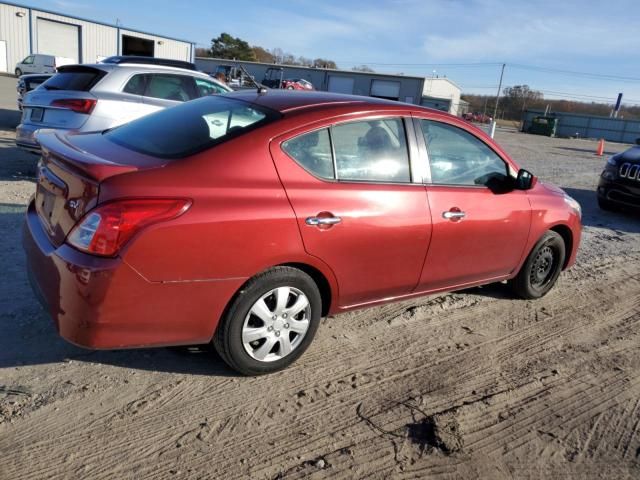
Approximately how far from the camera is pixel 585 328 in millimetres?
4371

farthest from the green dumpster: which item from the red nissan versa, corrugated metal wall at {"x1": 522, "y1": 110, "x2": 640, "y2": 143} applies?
the red nissan versa

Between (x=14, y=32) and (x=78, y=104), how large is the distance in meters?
40.7

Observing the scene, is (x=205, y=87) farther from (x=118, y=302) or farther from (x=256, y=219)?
(x=118, y=302)

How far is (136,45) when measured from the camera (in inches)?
1837

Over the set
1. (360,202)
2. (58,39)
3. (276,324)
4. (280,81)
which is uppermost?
(58,39)

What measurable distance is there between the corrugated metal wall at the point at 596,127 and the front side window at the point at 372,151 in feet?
170

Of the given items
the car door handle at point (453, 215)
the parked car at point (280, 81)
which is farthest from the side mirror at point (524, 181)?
the parked car at point (280, 81)

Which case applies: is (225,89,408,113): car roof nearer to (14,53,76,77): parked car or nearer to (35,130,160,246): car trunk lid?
(35,130,160,246): car trunk lid

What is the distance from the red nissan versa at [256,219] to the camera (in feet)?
8.42

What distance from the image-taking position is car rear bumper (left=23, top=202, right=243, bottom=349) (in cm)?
251

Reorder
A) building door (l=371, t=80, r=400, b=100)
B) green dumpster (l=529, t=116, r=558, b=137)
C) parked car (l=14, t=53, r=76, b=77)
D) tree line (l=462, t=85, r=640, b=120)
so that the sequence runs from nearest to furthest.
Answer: parked car (l=14, t=53, r=76, b=77), green dumpster (l=529, t=116, r=558, b=137), building door (l=371, t=80, r=400, b=100), tree line (l=462, t=85, r=640, b=120)

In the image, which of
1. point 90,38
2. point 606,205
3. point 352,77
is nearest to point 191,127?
point 606,205

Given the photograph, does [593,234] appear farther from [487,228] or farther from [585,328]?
[487,228]

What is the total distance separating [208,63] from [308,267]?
220 ft
